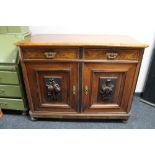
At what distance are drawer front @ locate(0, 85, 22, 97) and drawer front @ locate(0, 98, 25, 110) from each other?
57 millimetres

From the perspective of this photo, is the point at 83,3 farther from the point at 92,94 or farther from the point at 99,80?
the point at 92,94

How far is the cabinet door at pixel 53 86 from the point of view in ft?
3.99

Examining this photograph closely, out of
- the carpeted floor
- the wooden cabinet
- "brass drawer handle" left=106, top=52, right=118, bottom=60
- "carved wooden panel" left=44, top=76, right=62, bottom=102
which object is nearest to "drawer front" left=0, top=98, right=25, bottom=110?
the wooden cabinet

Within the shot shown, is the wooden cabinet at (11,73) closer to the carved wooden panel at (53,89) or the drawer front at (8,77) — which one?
the drawer front at (8,77)

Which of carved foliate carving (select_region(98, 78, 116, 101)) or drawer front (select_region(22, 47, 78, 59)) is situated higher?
drawer front (select_region(22, 47, 78, 59))

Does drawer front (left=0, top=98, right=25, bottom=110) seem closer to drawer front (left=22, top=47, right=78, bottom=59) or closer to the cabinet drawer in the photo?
drawer front (left=22, top=47, right=78, bottom=59)

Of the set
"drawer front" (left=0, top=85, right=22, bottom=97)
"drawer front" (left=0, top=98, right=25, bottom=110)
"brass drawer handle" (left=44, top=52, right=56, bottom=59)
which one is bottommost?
"drawer front" (left=0, top=98, right=25, bottom=110)

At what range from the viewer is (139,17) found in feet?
4.98

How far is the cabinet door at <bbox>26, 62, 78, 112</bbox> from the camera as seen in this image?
1.22 m

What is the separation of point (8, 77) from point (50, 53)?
0.51 m

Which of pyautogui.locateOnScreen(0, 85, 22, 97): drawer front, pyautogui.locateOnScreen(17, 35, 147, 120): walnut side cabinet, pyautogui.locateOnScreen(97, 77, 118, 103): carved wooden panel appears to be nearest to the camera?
pyautogui.locateOnScreen(17, 35, 147, 120): walnut side cabinet

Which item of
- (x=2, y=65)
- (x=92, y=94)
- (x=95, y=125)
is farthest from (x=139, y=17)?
(x=2, y=65)

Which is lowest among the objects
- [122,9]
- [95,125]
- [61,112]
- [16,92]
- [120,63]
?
[95,125]

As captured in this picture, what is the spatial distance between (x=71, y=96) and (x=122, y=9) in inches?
37.6
